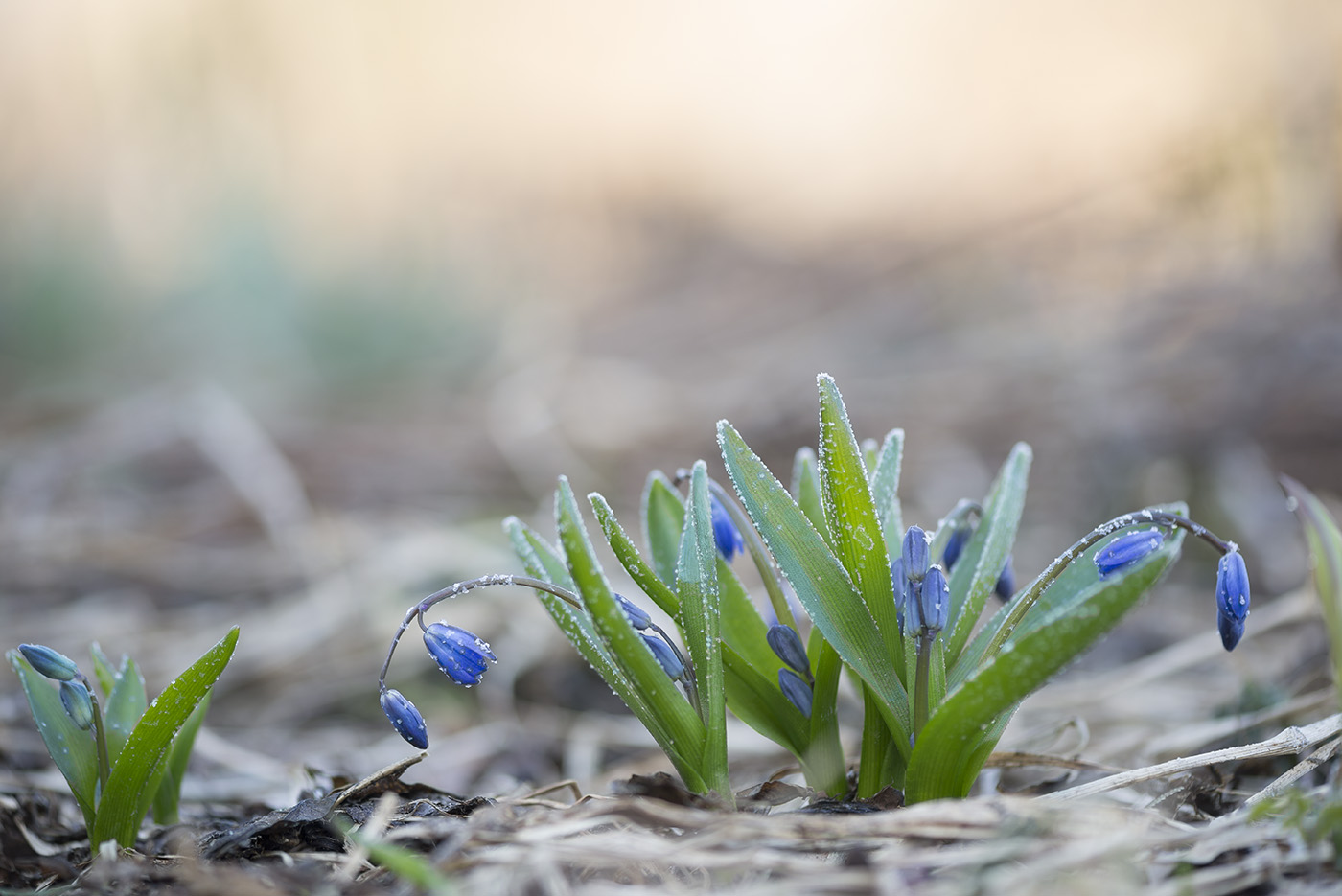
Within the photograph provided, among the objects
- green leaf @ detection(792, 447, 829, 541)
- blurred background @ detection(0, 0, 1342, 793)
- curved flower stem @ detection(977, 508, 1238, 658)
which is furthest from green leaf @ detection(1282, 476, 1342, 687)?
blurred background @ detection(0, 0, 1342, 793)

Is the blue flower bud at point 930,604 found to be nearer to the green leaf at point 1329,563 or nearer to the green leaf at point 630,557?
the green leaf at point 630,557

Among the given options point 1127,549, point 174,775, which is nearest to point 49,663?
point 174,775

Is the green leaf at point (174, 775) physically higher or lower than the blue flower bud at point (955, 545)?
lower

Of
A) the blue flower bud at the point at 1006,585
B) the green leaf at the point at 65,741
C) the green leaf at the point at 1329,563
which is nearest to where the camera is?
the green leaf at the point at 1329,563

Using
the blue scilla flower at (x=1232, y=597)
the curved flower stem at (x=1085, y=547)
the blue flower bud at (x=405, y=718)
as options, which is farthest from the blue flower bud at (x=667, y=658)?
the blue scilla flower at (x=1232, y=597)

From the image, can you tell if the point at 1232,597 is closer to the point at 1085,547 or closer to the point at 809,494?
the point at 1085,547

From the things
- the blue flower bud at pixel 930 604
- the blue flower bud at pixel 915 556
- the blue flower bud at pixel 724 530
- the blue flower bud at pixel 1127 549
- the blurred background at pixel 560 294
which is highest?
the blurred background at pixel 560 294

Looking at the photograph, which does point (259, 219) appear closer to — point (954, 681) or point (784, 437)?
point (784, 437)
